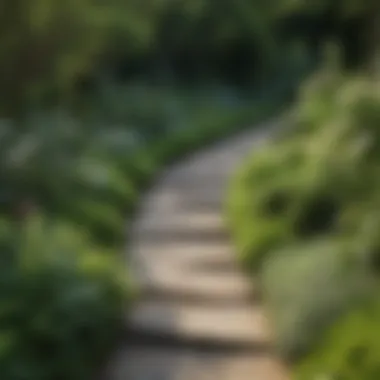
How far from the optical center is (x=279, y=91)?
2008 cm

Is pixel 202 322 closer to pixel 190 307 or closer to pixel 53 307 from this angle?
pixel 190 307

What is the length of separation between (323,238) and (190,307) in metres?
1.06

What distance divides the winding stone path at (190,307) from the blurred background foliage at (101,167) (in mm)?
224

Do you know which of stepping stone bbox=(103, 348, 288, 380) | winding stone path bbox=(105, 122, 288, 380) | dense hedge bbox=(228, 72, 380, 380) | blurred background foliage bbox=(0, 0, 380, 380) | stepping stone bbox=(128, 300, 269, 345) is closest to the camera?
dense hedge bbox=(228, 72, 380, 380)

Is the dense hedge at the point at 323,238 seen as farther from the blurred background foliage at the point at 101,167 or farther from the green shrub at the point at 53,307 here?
the green shrub at the point at 53,307

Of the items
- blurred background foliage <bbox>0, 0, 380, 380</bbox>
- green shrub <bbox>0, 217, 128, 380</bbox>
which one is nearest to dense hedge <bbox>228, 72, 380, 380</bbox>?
blurred background foliage <bbox>0, 0, 380, 380</bbox>

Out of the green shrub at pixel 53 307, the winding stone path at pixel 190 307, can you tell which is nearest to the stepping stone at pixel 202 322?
the winding stone path at pixel 190 307

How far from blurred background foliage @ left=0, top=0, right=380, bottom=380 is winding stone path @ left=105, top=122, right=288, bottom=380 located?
22 cm

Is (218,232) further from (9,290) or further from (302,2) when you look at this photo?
(9,290)

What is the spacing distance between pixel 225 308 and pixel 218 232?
1940mm

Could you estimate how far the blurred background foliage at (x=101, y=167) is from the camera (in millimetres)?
5410

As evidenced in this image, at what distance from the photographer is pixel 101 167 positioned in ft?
32.2

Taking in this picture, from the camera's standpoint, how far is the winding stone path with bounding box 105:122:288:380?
5730mm

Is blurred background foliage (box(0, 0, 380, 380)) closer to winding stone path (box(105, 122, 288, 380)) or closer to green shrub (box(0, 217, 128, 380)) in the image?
green shrub (box(0, 217, 128, 380))
